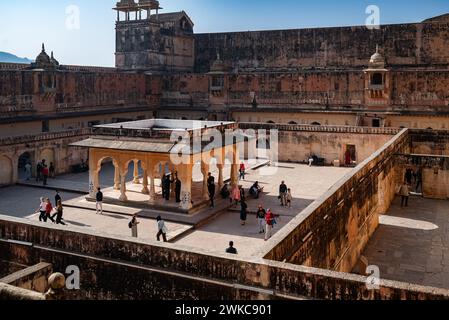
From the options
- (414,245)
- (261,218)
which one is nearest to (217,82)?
(261,218)

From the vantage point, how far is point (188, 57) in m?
45.9

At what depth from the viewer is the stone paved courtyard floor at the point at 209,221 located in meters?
15.6

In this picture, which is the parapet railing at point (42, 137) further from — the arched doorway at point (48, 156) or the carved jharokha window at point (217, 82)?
the carved jharokha window at point (217, 82)

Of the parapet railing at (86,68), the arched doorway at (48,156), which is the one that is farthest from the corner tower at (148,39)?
the arched doorway at (48,156)

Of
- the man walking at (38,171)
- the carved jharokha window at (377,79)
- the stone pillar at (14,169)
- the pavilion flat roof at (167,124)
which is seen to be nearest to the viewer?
the pavilion flat roof at (167,124)

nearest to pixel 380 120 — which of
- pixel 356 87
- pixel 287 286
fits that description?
pixel 356 87

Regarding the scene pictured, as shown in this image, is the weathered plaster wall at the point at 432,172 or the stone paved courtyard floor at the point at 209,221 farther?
the weathered plaster wall at the point at 432,172

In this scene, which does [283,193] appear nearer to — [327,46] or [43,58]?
[43,58]

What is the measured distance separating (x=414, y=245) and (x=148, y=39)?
31.9m

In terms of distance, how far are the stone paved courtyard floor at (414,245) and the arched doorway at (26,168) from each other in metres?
17.1
